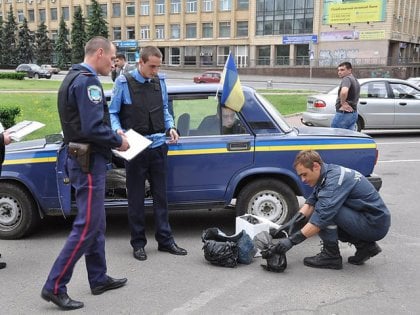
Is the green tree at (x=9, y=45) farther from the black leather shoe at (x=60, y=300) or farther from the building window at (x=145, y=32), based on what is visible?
the black leather shoe at (x=60, y=300)

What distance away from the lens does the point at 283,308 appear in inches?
151

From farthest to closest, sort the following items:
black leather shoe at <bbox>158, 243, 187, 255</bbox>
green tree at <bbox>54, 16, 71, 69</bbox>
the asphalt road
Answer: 1. green tree at <bbox>54, 16, 71, 69</bbox>
2. black leather shoe at <bbox>158, 243, 187, 255</bbox>
3. the asphalt road

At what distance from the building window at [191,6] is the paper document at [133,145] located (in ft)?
234

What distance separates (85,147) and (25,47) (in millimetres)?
84344

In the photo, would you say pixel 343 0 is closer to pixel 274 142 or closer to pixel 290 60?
pixel 290 60

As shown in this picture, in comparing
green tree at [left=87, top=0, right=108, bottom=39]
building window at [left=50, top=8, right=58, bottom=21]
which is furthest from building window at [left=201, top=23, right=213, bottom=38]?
building window at [left=50, top=8, right=58, bottom=21]

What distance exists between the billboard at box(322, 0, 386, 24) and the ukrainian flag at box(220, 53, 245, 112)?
60.6m

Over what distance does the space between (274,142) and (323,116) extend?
328 inches

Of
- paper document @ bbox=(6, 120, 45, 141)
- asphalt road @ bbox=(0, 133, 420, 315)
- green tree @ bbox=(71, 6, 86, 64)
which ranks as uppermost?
green tree @ bbox=(71, 6, 86, 64)

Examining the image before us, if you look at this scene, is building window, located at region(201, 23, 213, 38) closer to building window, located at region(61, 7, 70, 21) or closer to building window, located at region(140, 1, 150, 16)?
building window, located at region(140, 1, 150, 16)

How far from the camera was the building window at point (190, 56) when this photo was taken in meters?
72.8

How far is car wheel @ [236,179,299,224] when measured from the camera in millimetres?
5449

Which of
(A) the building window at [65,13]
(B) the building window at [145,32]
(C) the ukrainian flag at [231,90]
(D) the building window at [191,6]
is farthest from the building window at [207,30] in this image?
(C) the ukrainian flag at [231,90]

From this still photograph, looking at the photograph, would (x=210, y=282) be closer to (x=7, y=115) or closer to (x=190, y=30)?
(x=7, y=115)
